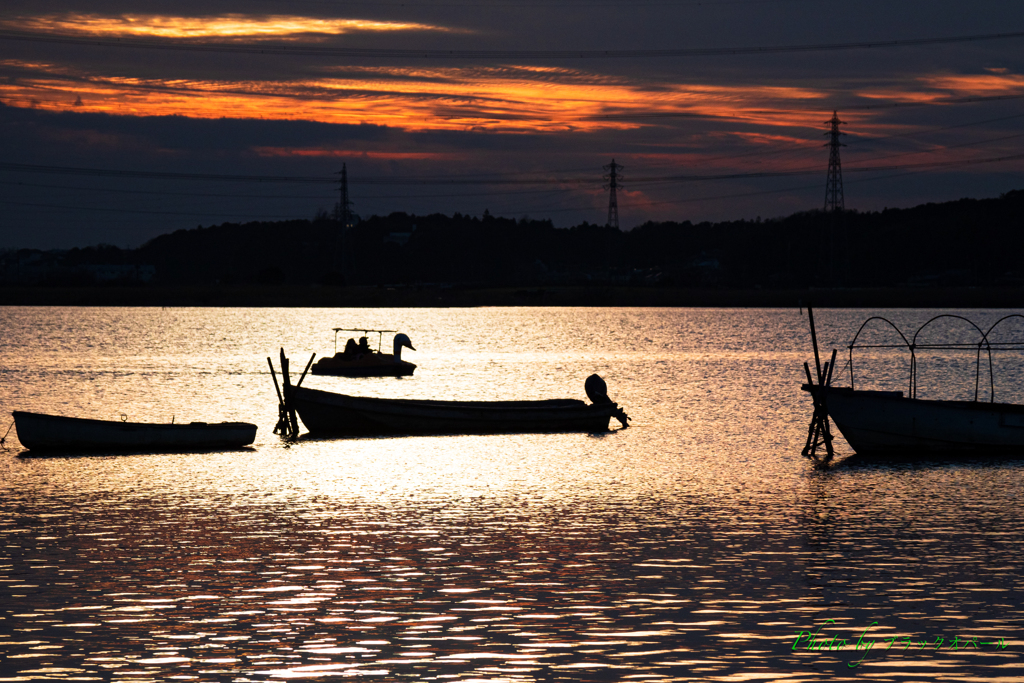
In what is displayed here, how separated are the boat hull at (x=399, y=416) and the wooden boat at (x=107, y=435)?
5533 mm

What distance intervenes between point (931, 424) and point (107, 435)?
26967 millimetres

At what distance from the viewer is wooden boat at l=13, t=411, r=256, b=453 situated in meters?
35.1

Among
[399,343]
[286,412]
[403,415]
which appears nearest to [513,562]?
[403,415]

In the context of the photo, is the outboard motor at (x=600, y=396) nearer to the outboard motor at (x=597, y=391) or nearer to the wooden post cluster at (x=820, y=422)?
the outboard motor at (x=597, y=391)

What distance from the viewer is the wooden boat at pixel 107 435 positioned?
115ft

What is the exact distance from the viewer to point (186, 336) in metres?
134

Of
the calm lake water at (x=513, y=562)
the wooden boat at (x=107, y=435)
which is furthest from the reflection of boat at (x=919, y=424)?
the wooden boat at (x=107, y=435)

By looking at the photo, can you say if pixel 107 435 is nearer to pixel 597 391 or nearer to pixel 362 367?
pixel 597 391

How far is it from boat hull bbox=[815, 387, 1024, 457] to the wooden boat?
21127 mm

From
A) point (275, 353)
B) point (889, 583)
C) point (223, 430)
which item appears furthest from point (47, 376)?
point (889, 583)

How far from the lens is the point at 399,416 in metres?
40.9

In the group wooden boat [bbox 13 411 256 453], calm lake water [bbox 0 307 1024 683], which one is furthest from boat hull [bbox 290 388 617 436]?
wooden boat [bbox 13 411 256 453]

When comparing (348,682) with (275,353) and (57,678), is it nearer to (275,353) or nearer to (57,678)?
(57,678)

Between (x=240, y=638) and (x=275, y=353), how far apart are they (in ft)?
289
